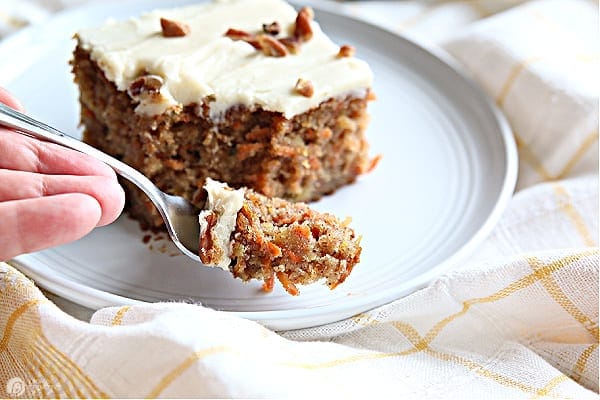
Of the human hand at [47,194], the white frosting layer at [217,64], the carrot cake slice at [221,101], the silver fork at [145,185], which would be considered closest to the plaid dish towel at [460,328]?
the human hand at [47,194]

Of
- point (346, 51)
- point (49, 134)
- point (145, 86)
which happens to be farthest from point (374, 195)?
point (49, 134)

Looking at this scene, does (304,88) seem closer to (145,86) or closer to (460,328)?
(145,86)

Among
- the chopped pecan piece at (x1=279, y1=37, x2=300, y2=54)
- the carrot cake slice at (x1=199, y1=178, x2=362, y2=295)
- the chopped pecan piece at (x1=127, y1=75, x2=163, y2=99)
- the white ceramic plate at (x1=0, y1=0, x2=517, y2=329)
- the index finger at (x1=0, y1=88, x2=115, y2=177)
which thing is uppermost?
the chopped pecan piece at (x1=279, y1=37, x2=300, y2=54)

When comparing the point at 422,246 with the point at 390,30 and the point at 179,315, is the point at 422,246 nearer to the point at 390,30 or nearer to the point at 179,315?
Answer: the point at 179,315

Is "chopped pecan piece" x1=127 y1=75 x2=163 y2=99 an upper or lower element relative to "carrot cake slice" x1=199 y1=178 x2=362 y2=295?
upper

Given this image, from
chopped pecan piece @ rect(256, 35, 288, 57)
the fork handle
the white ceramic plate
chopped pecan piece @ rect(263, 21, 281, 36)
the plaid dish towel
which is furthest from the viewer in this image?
chopped pecan piece @ rect(263, 21, 281, 36)

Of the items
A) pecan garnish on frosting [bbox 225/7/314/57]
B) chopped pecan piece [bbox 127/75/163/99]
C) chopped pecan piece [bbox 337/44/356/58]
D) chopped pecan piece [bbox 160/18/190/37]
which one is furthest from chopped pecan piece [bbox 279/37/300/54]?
chopped pecan piece [bbox 127/75/163/99]

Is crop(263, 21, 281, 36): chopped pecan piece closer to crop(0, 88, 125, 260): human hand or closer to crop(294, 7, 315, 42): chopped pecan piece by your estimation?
crop(294, 7, 315, 42): chopped pecan piece
